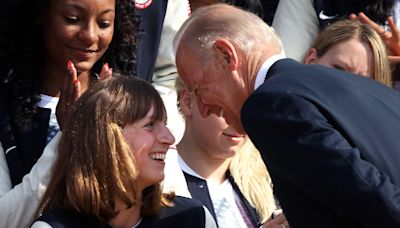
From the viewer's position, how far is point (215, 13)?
3.20 m

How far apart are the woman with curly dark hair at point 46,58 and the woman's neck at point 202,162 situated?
0.44m

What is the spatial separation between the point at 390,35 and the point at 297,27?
0.50 meters

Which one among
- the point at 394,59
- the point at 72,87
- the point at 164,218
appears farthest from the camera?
the point at 394,59

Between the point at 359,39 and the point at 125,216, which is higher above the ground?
the point at 359,39

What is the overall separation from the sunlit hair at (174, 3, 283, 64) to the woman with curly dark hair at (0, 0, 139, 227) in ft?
2.18

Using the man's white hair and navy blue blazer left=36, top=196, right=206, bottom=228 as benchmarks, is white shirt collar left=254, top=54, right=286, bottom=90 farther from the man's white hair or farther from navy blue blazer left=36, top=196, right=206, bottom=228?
navy blue blazer left=36, top=196, right=206, bottom=228

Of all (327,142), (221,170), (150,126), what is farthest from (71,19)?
(327,142)

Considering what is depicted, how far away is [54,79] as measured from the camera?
13.2ft

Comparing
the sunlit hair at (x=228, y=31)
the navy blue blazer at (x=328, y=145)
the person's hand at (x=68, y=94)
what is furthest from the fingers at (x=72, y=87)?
the navy blue blazer at (x=328, y=145)

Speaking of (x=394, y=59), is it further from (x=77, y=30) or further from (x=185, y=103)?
(x=77, y=30)

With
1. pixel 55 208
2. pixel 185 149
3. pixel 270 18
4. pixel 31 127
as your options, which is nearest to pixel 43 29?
pixel 31 127

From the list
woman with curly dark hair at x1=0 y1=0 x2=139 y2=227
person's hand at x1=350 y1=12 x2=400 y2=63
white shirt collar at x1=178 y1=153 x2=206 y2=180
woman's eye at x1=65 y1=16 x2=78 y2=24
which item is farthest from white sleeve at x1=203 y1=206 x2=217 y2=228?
person's hand at x1=350 y1=12 x2=400 y2=63

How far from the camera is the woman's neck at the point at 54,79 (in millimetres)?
3988

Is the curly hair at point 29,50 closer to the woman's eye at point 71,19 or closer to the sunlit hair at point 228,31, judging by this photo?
the woman's eye at point 71,19
